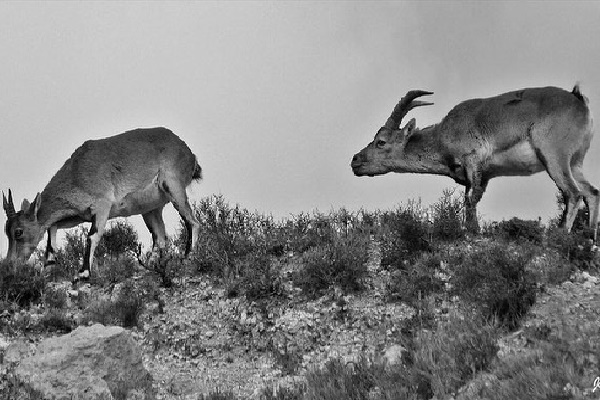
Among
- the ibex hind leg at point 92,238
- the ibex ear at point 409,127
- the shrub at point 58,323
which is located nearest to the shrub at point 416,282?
the ibex ear at point 409,127

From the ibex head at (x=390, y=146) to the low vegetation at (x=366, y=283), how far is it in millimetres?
1325

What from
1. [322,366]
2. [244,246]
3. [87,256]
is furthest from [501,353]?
[87,256]

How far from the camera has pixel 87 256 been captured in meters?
16.1

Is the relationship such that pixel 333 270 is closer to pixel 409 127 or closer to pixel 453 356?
pixel 453 356

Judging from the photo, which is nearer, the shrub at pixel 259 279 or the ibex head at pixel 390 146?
the shrub at pixel 259 279

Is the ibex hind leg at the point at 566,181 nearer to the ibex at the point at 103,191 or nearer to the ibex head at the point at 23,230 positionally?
the ibex at the point at 103,191

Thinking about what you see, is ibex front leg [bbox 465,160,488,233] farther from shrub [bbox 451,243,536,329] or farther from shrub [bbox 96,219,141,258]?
shrub [bbox 96,219,141,258]

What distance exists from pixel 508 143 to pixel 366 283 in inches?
160

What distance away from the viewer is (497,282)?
39.8ft

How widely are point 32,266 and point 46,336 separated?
2.44 metres

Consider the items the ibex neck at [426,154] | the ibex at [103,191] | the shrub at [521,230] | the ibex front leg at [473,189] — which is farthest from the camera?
the ibex neck at [426,154]

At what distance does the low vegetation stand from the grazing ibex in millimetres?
688

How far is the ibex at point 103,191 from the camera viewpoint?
16.8 m

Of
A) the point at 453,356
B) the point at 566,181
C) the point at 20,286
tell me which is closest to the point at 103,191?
the point at 20,286
